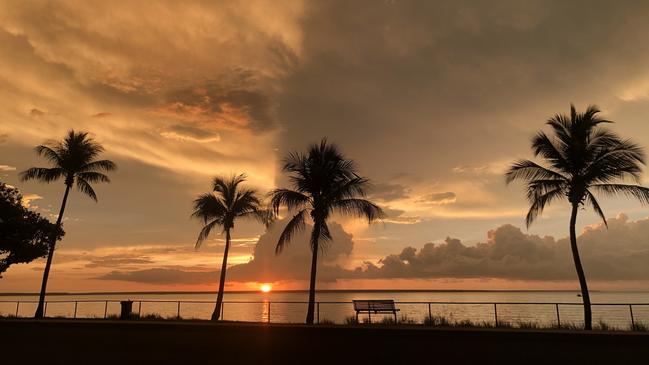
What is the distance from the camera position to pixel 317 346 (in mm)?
14188

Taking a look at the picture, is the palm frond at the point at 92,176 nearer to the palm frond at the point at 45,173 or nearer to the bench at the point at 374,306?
the palm frond at the point at 45,173

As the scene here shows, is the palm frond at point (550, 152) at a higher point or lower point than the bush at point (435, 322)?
higher

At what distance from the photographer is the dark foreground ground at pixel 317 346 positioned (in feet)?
38.5

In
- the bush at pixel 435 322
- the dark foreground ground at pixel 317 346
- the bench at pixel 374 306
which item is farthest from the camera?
the bench at pixel 374 306

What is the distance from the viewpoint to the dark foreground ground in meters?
11.7

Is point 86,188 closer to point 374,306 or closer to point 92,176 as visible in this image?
point 92,176

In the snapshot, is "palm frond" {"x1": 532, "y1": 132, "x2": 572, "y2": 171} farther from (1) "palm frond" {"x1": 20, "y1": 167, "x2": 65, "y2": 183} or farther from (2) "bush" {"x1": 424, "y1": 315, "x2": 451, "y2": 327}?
(1) "palm frond" {"x1": 20, "y1": 167, "x2": 65, "y2": 183}

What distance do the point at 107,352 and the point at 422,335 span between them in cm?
1104

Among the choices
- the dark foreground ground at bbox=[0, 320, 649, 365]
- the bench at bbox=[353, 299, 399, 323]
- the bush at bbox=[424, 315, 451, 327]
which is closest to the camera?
the dark foreground ground at bbox=[0, 320, 649, 365]

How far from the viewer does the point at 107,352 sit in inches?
517

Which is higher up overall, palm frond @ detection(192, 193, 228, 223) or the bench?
palm frond @ detection(192, 193, 228, 223)

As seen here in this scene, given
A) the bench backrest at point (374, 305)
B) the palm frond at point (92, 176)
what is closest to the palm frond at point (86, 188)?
the palm frond at point (92, 176)

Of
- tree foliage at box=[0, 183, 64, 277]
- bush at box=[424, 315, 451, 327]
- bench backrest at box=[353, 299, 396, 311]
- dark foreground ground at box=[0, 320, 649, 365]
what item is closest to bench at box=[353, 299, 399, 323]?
bench backrest at box=[353, 299, 396, 311]

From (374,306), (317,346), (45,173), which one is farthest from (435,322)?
(45,173)
